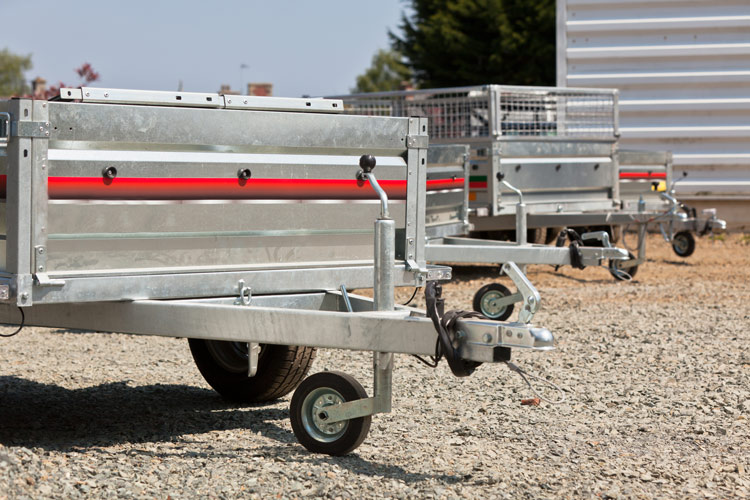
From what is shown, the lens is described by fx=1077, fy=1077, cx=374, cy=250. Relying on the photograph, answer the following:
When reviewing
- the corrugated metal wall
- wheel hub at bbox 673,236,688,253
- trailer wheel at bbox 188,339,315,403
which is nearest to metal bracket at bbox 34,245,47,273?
trailer wheel at bbox 188,339,315,403

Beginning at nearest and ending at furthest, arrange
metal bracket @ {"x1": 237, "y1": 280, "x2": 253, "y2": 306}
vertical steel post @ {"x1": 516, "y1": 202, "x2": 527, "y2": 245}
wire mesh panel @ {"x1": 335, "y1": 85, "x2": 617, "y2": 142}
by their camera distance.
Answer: metal bracket @ {"x1": 237, "y1": 280, "x2": 253, "y2": 306} → vertical steel post @ {"x1": 516, "y1": 202, "x2": 527, "y2": 245} → wire mesh panel @ {"x1": 335, "y1": 85, "x2": 617, "y2": 142}

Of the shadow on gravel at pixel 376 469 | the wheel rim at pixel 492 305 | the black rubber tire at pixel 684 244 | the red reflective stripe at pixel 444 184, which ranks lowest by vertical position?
the shadow on gravel at pixel 376 469

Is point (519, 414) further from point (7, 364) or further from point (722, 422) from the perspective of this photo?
point (7, 364)

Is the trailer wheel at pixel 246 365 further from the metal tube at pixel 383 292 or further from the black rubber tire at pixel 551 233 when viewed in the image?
the black rubber tire at pixel 551 233

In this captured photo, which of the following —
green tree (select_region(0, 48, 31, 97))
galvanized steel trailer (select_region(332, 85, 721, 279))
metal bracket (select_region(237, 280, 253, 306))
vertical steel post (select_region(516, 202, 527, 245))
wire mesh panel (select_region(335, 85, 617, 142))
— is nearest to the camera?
metal bracket (select_region(237, 280, 253, 306))

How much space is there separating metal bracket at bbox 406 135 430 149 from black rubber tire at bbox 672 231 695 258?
879cm

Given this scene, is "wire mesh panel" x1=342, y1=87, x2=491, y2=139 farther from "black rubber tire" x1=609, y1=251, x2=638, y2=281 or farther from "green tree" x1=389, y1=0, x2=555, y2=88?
"green tree" x1=389, y1=0, x2=555, y2=88

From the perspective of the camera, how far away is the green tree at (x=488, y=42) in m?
25.8

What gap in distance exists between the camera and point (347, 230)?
15.4 ft


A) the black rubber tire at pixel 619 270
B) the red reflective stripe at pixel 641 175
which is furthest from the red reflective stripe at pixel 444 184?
the red reflective stripe at pixel 641 175

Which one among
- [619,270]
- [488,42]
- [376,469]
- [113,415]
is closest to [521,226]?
[619,270]

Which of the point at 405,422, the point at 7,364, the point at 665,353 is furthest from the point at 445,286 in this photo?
the point at 405,422

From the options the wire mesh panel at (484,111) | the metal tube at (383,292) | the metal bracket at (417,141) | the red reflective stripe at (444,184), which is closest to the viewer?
the metal tube at (383,292)

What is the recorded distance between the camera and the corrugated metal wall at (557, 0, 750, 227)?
15.4 m
